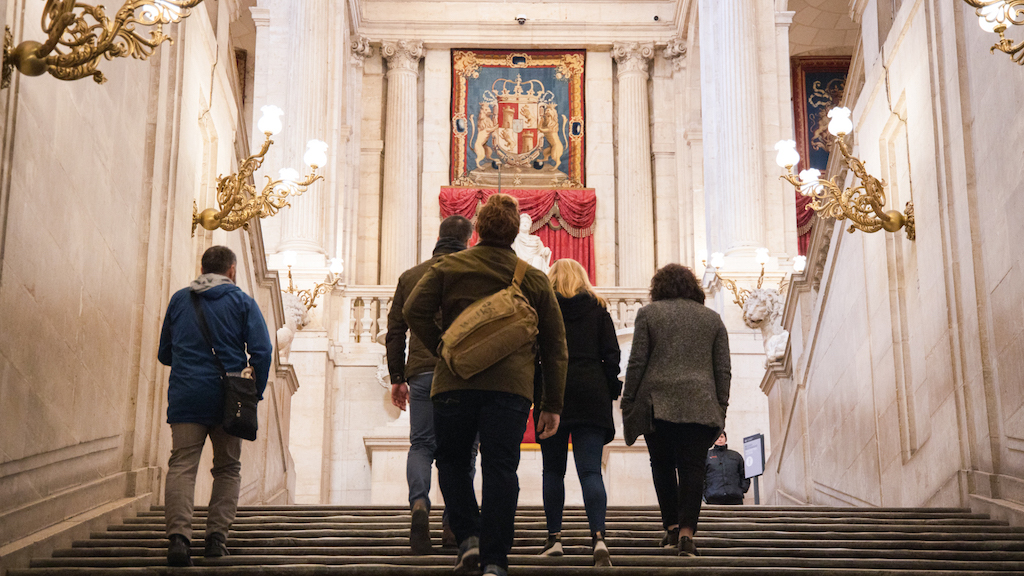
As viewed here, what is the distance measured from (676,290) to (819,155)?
21453 mm

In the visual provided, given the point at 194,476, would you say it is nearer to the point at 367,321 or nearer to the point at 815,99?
the point at 367,321

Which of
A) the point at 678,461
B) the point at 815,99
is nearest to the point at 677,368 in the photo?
the point at 678,461

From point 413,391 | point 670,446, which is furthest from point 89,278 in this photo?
point 670,446

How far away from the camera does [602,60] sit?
2619cm

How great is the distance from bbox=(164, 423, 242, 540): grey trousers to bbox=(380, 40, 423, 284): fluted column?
713 inches

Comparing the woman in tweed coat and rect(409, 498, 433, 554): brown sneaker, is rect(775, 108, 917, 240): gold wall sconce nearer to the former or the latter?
the woman in tweed coat

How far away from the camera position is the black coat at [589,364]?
18.1ft

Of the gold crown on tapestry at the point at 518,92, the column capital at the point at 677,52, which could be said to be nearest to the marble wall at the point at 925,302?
the column capital at the point at 677,52

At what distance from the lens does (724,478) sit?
36.4 feet

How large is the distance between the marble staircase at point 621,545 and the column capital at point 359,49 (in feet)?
61.6

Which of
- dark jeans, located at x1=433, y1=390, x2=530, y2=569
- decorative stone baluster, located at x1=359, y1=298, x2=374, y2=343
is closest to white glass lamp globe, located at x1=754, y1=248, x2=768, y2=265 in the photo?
decorative stone baluster, located at x1=359, y1=298, x2=374, y2=343

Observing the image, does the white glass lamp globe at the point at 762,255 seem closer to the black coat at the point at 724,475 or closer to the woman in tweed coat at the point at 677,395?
the black coat at the point at 724,475

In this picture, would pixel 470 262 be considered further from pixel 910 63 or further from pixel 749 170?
pixel 749 170

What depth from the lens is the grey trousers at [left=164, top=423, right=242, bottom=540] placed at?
5281mm
